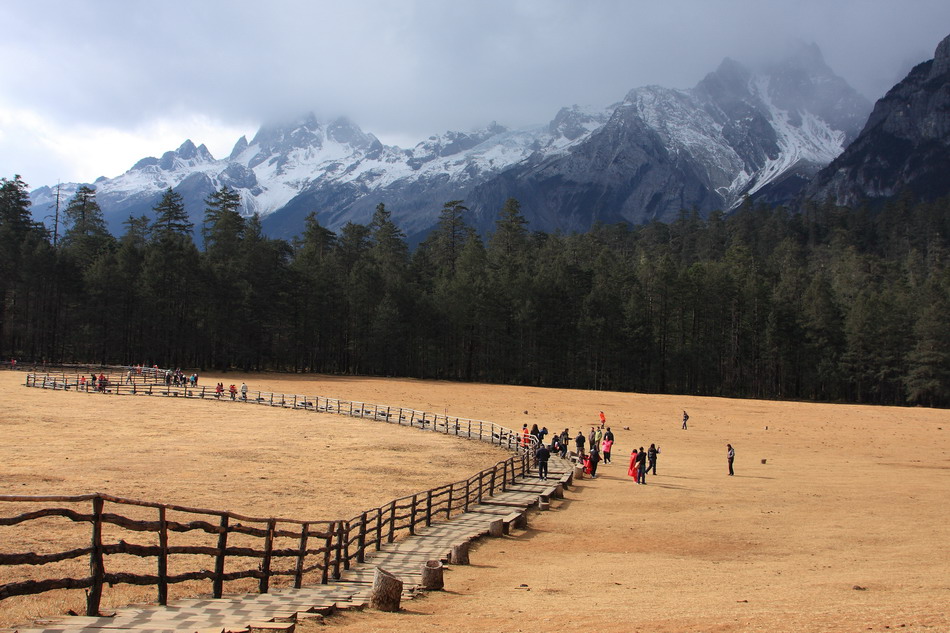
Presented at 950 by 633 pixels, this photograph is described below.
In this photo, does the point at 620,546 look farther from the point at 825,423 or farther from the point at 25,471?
the point at 825,423

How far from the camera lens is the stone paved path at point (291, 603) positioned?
26.8 feet

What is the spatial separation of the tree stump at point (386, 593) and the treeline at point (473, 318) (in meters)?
78.7

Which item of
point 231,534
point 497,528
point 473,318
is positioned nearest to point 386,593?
point 497,528

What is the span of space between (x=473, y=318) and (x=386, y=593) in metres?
79.8

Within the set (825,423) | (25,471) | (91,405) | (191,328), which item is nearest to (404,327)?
(191,328)

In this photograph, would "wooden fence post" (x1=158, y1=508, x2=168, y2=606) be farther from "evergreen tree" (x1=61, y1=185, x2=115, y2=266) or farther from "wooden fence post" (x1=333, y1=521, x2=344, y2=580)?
"evergreen tree" (x1=61, y1=185, x2=115, y2=266)

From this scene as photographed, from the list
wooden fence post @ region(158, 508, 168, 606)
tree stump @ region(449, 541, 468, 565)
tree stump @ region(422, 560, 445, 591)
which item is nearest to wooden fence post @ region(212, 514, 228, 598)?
wooden fence post @ region(158, 508, 168, 606)

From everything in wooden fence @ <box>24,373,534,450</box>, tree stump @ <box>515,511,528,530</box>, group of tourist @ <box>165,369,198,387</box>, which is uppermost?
group of tourist @ <box>165,369,198,387</box>

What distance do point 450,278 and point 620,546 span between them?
282 ft

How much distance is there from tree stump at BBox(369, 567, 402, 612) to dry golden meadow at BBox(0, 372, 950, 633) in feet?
0.80

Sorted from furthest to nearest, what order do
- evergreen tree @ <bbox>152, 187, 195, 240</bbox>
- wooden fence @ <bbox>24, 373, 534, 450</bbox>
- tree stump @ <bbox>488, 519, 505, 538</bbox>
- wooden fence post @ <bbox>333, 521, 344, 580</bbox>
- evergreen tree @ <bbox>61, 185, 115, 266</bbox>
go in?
evergreen tree @ <bbox>152, 187, 195, 240</bbox>, evergreen tree @ <bbox>61, 185, 115, 266</bbox>, wooden fence @ <bbox>24, 373, 534, 450</bbox>, tree stump @ <bbox>488, 519, 505, 538</bbox>, wooden fence post @ <bbox>333, 521, 344, 580</bbox>

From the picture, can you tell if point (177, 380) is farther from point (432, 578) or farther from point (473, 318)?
point (432, 578)

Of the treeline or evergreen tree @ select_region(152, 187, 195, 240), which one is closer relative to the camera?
the treeline

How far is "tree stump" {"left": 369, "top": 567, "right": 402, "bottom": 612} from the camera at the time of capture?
10938 millimetres
